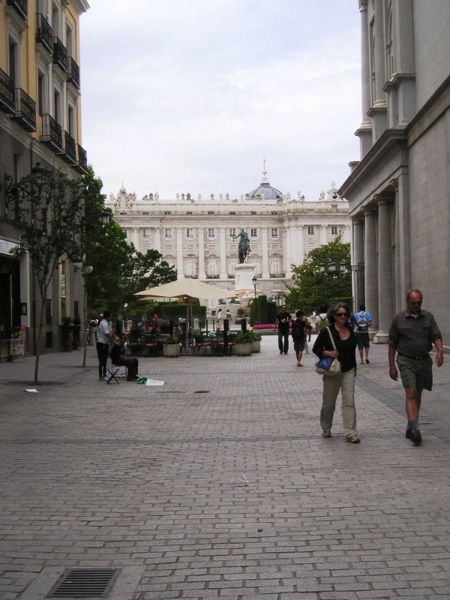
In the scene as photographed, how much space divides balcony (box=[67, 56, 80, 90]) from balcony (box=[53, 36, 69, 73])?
718 millimetres

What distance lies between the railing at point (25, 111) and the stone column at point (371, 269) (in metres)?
16.2

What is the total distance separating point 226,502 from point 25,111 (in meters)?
21.8

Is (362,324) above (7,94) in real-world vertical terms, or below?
below

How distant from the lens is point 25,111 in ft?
85.1

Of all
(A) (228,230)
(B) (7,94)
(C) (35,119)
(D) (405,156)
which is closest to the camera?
(B) (7,94)

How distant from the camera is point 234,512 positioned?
634 centimetres

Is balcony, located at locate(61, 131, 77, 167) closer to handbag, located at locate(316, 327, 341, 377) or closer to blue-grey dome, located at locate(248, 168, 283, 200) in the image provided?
handbag, located at locate(316, 327, 341, 377)

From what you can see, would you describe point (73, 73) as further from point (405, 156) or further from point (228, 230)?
point (228, 230)

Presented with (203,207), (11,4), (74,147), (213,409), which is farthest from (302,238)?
(213,409)

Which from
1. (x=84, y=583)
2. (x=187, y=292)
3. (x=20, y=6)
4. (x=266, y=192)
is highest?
(x=266, y=192)

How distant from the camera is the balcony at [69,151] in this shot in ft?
104

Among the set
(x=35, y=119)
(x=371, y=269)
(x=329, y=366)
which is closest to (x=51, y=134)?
(x=35, y=119)

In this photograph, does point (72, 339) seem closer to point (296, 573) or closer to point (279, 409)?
point (279, 409)

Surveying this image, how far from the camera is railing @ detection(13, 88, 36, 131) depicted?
2498 cm
